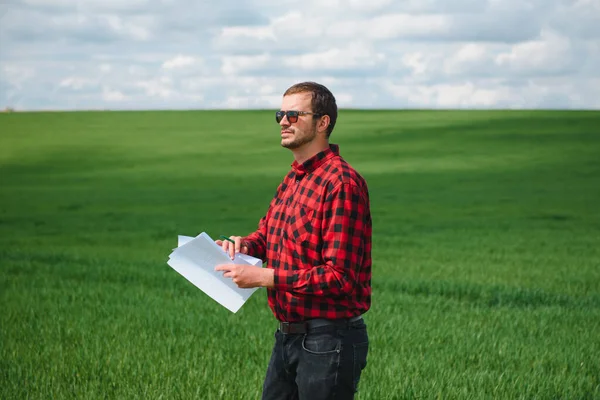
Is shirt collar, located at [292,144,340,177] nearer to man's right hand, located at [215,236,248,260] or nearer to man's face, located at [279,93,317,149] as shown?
man's face, located at [279,93,317,149]

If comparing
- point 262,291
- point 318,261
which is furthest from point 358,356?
point 262,291

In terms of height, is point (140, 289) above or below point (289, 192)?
below

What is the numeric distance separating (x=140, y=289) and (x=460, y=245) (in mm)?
9358

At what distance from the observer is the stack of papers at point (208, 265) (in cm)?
405

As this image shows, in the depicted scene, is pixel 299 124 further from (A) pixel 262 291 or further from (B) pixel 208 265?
(A) pixel 262 291

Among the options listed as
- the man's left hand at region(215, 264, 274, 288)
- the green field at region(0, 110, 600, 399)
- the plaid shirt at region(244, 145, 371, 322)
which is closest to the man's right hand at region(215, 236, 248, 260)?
the plaid shirt at region(244, 145, 371, 322)

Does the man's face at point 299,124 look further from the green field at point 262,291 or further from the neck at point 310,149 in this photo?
the green field at point 262,291

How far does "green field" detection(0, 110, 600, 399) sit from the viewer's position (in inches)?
293

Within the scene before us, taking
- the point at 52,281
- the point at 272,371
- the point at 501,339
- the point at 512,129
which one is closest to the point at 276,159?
the point at 512,129

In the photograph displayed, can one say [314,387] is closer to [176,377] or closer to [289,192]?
[289,192]

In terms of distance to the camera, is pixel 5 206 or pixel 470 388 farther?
pixel 5 206

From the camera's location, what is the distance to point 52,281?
13531mm

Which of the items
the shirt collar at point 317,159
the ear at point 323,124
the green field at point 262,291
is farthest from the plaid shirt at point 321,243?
the green field at point 262,291

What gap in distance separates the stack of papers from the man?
0.37 feet
